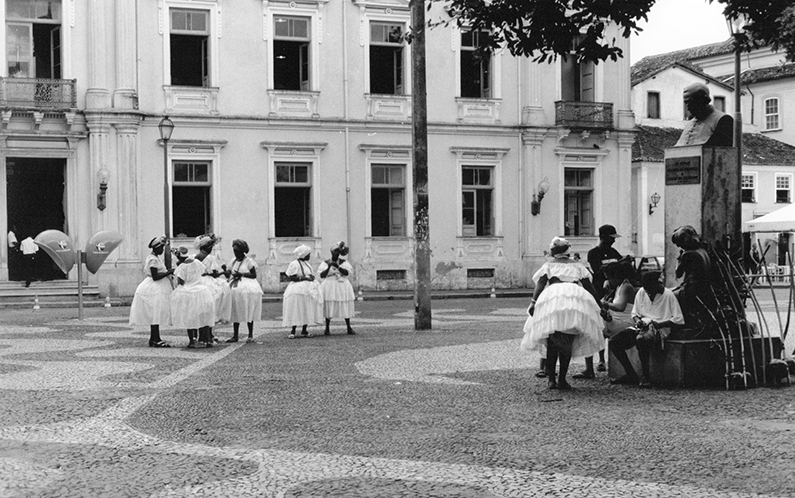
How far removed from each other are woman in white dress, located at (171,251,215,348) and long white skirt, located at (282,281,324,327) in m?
1.95

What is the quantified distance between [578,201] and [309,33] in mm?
10578

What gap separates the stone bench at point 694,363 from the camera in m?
10.3

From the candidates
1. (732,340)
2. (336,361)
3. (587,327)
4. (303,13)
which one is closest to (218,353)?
(336,361)

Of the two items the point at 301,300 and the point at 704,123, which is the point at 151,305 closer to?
the point at 301,300

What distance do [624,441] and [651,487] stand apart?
1370 mm

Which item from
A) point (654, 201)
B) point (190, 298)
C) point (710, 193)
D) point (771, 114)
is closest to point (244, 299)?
point (190, 298)

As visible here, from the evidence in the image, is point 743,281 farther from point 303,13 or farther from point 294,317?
point 303,13

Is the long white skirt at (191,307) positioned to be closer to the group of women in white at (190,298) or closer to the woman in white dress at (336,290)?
the group of women in white at (190,298)

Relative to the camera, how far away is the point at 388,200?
3222 centimetres

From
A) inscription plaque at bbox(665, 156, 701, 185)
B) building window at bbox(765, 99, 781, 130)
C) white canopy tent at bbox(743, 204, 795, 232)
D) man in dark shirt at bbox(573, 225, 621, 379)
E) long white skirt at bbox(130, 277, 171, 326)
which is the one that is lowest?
long white skirt at bbox(130, 277, 171, 326)

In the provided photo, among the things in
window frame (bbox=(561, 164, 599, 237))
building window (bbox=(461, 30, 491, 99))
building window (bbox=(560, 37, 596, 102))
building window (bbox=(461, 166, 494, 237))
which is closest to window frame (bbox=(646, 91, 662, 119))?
building window (bbox=(560, 37, 596, 102))

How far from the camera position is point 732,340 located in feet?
34.0

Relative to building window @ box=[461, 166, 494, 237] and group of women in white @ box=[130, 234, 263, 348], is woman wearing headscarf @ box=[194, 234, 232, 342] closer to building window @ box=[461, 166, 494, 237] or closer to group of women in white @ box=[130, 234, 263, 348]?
group of women in white @ box=[130, 234, 263, 348]

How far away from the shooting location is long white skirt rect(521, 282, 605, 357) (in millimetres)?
9883
